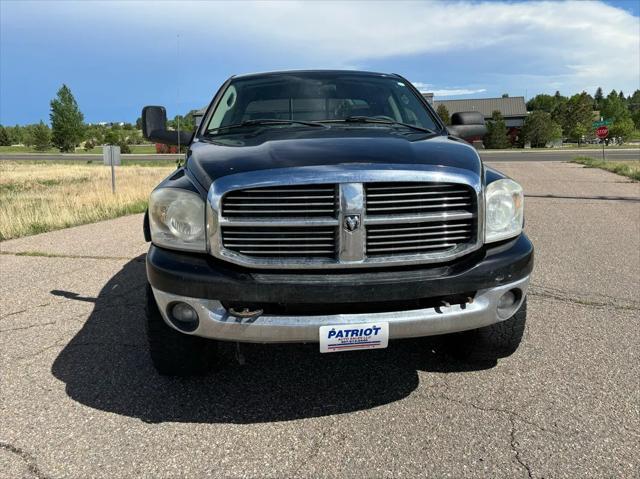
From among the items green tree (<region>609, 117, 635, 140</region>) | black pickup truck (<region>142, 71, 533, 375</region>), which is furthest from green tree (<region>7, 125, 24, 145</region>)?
black pickup truck (<region>142, 71, 533, 375</region>)

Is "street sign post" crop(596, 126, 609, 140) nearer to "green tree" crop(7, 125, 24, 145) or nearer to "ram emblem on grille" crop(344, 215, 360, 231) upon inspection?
"ram emblem on grille" crop(344, 215, 360, 231)

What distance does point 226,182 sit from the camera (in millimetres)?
2371

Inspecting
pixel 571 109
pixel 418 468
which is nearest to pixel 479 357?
pixel 418 468

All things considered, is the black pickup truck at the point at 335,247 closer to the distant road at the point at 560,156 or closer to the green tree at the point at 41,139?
the distant road at the point at 560,156

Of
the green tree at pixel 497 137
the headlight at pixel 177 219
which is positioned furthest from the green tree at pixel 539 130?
the headlight at pixel 177 219

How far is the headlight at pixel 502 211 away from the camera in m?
2.55

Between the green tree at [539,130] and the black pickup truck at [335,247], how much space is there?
6601cm

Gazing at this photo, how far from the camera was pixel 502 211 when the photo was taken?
2.60m

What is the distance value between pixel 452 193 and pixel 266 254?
35.6 inches

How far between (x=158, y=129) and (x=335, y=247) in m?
2.16

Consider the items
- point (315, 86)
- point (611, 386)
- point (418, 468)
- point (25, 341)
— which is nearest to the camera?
point (418, 468)

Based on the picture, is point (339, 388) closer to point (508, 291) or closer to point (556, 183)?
point (508, 291)

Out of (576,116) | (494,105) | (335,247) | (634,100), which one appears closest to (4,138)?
(494,105)

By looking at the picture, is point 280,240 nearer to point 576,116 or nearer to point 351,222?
point 351,222
